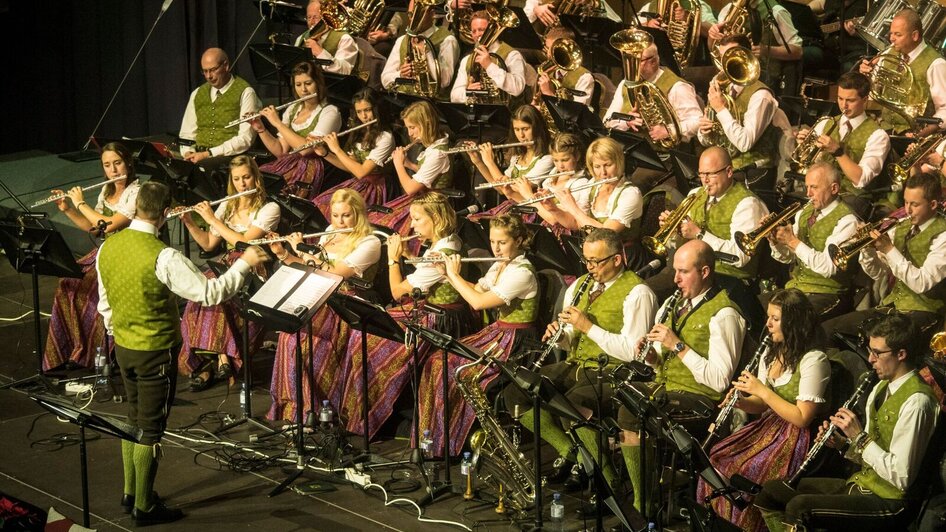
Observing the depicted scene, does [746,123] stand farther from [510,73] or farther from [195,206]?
[195,206]

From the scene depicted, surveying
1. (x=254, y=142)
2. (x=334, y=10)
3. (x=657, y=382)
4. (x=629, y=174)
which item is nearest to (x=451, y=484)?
(x=657, y=382)

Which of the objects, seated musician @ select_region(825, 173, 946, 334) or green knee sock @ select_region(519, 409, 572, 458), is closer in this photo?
seated musician @ select_region(825, 173, 946, 334)

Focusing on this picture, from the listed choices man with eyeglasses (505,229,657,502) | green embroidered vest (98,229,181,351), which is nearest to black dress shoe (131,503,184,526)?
green embroidered vest (98,229,181,351)

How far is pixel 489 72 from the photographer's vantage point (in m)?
8.40

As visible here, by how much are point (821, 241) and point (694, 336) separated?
1.06 metres

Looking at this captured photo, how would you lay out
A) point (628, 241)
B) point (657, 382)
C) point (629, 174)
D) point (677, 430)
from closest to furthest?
point (677, 430)
point (657, 382)
point (628, 241)
point (629, 174)

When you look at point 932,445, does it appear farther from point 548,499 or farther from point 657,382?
point 548,499

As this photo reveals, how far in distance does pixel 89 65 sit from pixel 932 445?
9.55 meters

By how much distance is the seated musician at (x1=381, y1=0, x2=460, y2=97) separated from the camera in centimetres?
888

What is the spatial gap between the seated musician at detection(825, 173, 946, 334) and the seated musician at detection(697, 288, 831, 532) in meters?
0.68

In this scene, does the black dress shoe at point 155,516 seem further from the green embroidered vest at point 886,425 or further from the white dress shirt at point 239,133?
the white dress shirt at point 239,133

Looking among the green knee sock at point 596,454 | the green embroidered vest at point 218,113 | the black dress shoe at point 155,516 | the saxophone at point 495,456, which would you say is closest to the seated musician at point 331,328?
the saxophone at point 495,456

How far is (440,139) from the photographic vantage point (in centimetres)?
820

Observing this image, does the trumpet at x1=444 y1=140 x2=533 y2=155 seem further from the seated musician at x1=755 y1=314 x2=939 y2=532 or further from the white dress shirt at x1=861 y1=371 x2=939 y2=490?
the white dress shirt at x1=861 y1=371 x2=939 y2=490
